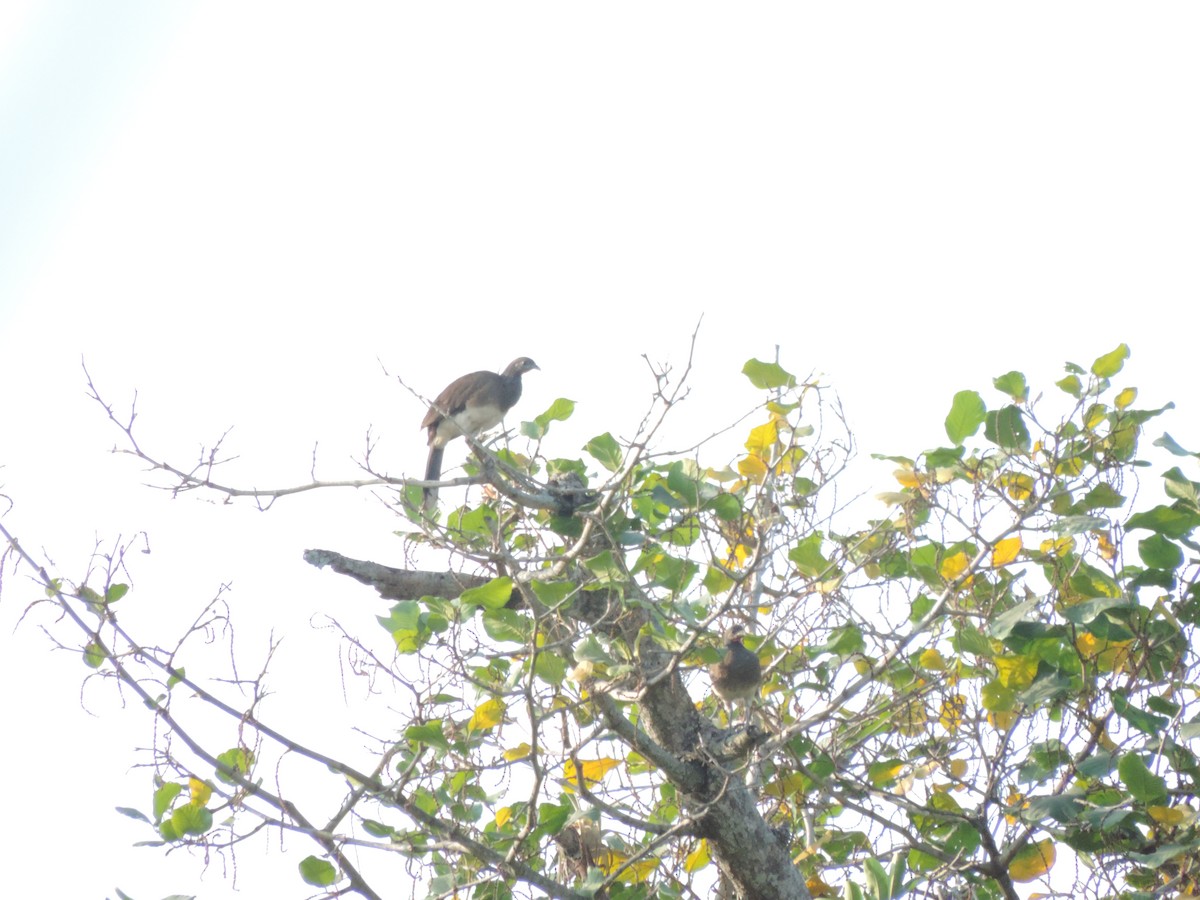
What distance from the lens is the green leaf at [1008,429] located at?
145 inches

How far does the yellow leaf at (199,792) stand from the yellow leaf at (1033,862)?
2.34 meters

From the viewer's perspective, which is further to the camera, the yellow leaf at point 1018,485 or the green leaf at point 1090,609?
the yellow leaf at point 1018,485

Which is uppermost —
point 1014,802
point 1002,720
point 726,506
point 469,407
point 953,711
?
point 469,407

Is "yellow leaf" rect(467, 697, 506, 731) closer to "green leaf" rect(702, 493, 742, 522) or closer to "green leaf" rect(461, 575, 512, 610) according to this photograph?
"green leaf" rect(461, 575, 512, 610)

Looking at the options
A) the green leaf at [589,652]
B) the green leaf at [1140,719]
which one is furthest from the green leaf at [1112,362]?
the green leaf at [589,652]

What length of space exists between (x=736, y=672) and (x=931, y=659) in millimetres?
629

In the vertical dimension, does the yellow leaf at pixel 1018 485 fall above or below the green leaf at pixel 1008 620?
above

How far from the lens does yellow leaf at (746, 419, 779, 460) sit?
166 inches

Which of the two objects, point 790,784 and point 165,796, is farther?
point 790,784

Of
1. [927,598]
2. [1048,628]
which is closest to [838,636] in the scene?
[927,598]

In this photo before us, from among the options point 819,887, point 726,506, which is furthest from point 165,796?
point 819,887

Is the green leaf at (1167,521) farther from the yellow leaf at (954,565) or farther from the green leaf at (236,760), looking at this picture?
the green leaf at (236,760)

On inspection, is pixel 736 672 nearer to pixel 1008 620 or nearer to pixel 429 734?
pixel 1008 620

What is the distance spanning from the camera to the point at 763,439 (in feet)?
13.9
